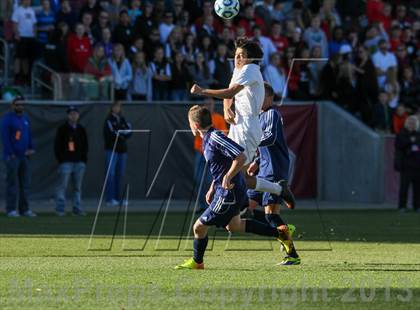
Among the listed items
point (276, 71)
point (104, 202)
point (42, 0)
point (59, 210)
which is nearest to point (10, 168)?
point (59, 210)

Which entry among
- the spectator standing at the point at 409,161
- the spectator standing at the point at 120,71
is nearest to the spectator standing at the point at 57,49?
the spectator standing at the point at 120,71

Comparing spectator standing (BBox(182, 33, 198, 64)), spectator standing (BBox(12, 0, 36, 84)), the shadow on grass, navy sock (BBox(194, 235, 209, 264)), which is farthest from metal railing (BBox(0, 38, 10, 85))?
navy sock (BBox(194, 235, 209, 264))

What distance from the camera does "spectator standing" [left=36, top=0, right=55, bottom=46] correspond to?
84.6ft

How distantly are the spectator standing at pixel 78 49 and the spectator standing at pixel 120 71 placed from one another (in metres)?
0.58

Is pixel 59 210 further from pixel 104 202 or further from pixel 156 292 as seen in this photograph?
pixel 156 292

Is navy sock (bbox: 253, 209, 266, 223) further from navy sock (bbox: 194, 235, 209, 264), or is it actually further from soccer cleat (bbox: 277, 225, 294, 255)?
navy sock (bbox: 194, 235, 209, 264)

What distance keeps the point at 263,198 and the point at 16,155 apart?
30.5 ft

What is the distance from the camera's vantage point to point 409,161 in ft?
79.9

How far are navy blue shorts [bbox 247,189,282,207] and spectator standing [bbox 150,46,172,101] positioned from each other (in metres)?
12.3

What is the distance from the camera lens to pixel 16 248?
15.8 metres

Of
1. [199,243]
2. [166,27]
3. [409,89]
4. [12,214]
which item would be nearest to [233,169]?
[199,243]

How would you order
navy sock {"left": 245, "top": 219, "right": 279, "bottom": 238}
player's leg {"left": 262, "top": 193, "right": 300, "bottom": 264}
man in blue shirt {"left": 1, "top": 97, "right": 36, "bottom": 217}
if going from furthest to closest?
man in blue shirt {"left": 1, "top": 97, "right": 36, "bottom": 217}
player's leg {"left": 262, "top": 193, "right": 300, "bottom": 264}
navy sock {"left": 245, "top": 219, "right": 279, "bottom": 238}

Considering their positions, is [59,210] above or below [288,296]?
below

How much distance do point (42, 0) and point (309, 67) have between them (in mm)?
6377
